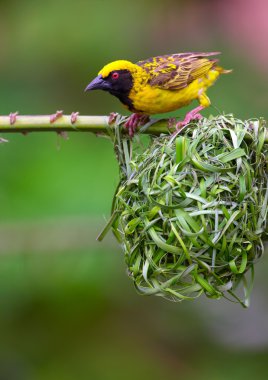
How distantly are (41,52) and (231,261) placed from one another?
3651mm

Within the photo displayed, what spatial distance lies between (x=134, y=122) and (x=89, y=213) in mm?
1644

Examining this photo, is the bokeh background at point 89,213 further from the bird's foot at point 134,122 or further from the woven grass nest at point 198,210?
the woven grass nest at point 198,210

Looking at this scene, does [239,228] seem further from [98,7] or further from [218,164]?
[98,7]

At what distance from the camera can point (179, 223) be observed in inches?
115

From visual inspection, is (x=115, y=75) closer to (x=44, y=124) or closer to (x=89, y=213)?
(x=44, y=124)

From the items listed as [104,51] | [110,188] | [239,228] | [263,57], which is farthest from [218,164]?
[104,51]

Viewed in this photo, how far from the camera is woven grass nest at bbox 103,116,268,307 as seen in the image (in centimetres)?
293

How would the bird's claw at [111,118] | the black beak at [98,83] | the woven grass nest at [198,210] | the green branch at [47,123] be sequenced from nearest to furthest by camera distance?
1. the woven grass nest at [198,210]
2. the green branch at [47,123]
3. the bird's claw at [111,118]
4. the black beak at [98,83]

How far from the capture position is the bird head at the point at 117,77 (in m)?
3.38

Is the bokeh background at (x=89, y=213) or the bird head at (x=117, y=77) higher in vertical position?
the bird head at (x=117, y=77)

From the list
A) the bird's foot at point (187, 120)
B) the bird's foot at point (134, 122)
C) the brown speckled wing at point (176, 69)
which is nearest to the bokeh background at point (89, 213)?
the brown speckled wing at point (176, 69)

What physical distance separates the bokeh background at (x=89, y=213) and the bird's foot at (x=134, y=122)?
60.1 inches

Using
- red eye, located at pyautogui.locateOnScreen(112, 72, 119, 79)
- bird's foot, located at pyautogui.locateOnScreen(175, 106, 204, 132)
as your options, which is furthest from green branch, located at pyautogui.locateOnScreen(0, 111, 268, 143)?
red eye, located at pyautogui.locateOnScreen(112, 72, 119, 79)

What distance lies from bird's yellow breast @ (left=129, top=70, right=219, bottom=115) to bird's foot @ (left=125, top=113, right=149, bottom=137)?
8cm
